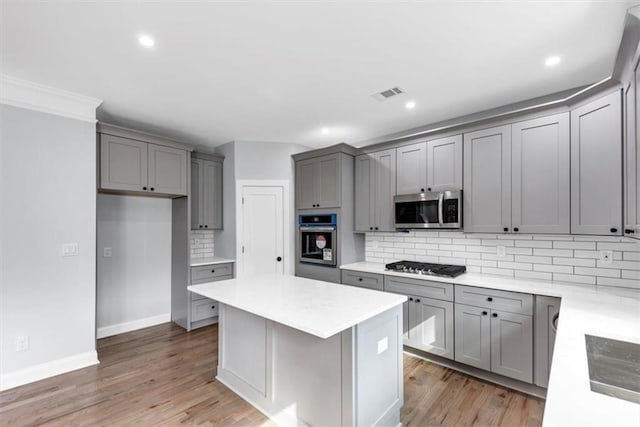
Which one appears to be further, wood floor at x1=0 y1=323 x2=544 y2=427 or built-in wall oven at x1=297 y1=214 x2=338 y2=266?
built-in wall oven at x1=297 y1=214 x2=338 y2=266

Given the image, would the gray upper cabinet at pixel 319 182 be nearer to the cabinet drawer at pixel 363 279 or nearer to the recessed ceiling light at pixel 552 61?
the cabinet drawer at pixel 363 279

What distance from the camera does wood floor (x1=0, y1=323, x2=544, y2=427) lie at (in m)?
2.20

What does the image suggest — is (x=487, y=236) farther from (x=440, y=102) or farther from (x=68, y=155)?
(x=68, y=155)

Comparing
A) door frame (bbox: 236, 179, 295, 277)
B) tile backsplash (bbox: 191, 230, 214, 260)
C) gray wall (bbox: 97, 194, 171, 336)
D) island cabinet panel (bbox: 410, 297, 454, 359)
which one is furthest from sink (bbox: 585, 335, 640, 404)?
gray wall (bbox: 97, 194, 171, 336)

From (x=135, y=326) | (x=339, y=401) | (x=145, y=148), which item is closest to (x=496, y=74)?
(x=339, y=401)

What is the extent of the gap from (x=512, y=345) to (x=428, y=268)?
98cm

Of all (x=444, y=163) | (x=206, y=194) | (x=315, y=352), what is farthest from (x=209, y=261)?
(x=444, y=163)

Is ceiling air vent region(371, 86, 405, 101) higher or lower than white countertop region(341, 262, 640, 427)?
higher

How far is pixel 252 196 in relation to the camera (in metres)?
4.39

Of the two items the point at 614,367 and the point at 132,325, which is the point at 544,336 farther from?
the point at 132,325

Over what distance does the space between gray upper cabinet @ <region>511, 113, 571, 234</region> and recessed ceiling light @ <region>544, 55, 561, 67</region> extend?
493mm

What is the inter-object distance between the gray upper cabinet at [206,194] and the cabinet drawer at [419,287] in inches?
106

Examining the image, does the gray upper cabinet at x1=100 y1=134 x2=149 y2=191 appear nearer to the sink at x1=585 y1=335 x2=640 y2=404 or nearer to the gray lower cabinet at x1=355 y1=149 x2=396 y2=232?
the gray lower cabinet at x1=355 y1=149 x2=396 y2=232

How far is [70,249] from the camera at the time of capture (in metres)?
2.89
